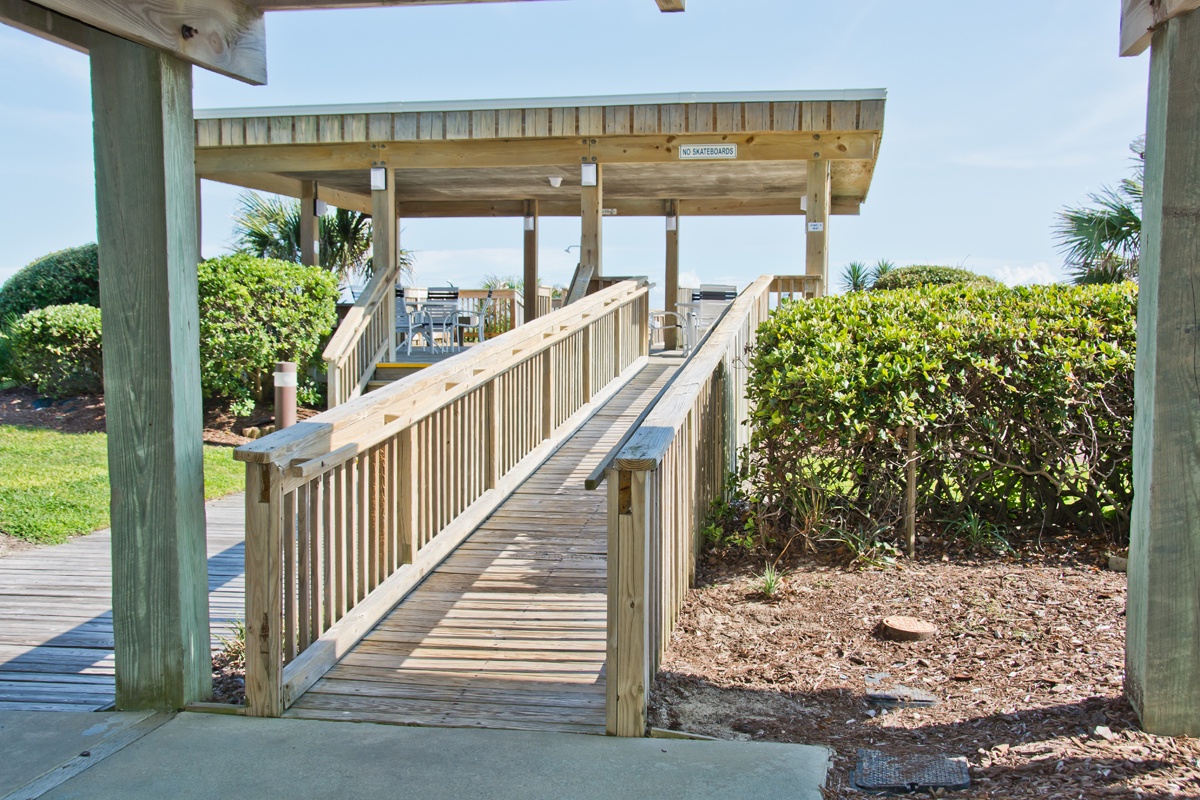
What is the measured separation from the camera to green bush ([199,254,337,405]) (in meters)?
11.4

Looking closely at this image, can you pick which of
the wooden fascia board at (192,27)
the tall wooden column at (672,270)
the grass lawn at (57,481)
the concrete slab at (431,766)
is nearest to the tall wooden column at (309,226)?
the grass lawn at (57,481)

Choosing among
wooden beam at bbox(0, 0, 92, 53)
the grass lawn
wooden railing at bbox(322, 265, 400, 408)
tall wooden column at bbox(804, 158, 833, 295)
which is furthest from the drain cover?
tall wooden column at bbox(804, 158, 833, 295)

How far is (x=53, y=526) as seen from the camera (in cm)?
674

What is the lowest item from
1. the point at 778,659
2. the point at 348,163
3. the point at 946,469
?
the point at 778,659

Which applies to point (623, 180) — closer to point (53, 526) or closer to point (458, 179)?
point (458, 179)

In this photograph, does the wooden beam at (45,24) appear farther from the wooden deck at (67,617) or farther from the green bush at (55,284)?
the green bush at (55,284)

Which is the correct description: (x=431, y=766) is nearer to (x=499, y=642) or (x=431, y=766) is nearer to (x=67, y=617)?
(x=499, y=642)

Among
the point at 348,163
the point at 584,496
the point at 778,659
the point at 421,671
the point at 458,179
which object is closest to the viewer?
the point at 421,671

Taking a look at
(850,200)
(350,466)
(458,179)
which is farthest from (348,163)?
(350,466)

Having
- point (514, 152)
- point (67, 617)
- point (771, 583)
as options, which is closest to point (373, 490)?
point (67, 617)

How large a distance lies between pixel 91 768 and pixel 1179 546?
11.2 feet

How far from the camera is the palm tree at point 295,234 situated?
2155 centimetres

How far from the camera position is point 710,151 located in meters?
11.5

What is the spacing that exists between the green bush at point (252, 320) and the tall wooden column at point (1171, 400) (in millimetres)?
9803
